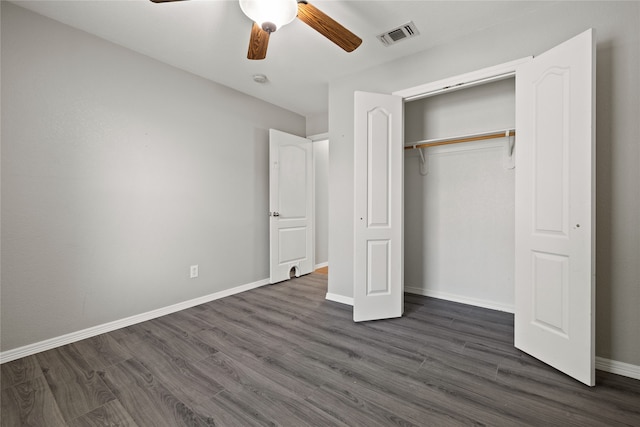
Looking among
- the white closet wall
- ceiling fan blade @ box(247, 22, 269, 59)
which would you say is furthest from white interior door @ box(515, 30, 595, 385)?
ceiling fan blade @ box(247, 22, 269, 59)

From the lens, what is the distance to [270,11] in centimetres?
158

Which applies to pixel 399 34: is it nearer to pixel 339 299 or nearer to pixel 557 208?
pixel 557 208

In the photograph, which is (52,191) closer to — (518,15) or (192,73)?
(192,73)

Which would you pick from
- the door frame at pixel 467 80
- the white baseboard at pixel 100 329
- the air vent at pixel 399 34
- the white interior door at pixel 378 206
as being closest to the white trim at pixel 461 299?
the white interior door at pixel 378 206

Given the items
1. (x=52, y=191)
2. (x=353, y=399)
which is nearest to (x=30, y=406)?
(x=52, y=191)

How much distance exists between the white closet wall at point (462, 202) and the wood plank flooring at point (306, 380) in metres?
0.55

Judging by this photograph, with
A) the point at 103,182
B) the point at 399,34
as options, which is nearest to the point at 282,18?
the point at 399,34

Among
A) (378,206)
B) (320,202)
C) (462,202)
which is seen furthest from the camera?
(320,202)

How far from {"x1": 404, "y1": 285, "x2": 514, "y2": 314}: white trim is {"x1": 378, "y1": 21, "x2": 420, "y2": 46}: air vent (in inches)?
106

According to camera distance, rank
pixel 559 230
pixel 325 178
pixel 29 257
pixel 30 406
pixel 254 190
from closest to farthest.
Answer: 1. pixel 30 406
2. pixel 559 230
3. pixel 29 257
4. pixel 254 190
5. pixel 325 178

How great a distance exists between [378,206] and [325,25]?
1.56m

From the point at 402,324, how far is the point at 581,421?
4.31 feet

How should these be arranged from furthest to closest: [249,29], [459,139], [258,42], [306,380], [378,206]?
[459,139], [378,206], [249,29], [258,42], [306,380]

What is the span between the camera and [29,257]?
2.13 metres
